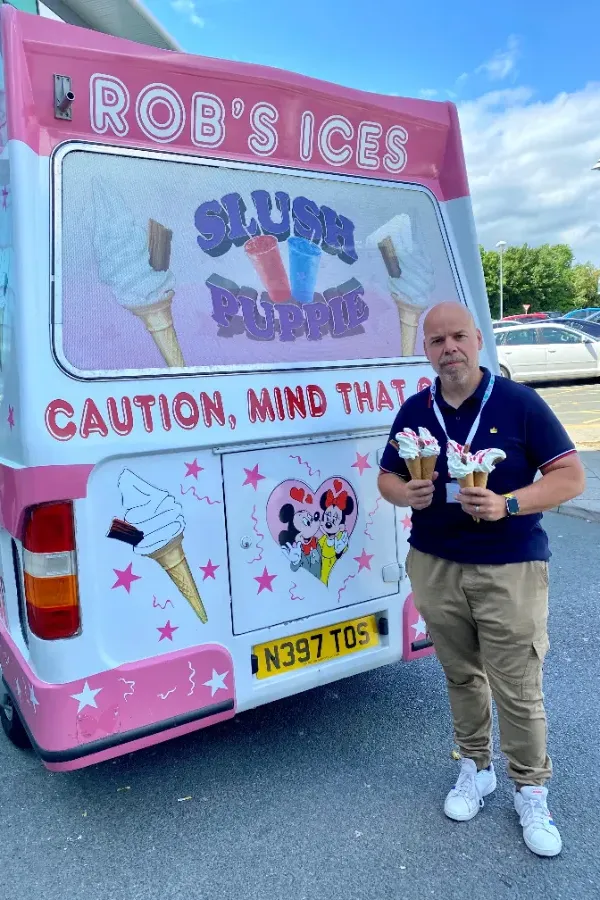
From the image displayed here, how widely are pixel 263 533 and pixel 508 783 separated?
1.39 m

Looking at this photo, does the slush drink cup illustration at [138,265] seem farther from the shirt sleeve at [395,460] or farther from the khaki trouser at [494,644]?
the khaki trouser at [494,644]

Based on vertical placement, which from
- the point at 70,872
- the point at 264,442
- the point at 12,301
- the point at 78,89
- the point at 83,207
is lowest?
the point at 70,872

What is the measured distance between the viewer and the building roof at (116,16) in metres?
3.91

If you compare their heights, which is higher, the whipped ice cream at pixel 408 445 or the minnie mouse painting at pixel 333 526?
the whipped ice cream at pixel 408 445

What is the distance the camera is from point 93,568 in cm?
225

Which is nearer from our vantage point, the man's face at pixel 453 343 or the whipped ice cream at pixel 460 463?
the whipped ice cream at pixel 460 463

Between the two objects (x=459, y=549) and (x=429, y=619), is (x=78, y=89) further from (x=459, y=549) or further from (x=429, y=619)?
(x=429, y=619)

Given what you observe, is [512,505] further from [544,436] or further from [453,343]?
[453,343]

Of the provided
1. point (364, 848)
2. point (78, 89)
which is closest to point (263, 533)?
point (364, 848)

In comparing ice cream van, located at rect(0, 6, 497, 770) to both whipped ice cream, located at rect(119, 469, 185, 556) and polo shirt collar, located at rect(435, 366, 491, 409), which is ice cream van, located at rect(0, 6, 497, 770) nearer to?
whipped ice cream, located at rect(119, 469, 185, 556)

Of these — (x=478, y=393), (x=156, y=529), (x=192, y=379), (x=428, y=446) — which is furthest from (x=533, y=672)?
(x=192, y=379)

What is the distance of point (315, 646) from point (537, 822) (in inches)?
38.9

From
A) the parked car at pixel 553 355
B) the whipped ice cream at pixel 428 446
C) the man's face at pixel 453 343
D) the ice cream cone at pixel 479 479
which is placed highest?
the parked car at pixel 553 355

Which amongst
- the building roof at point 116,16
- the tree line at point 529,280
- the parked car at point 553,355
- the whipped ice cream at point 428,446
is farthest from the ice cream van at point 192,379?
the tree line at point 529,280
